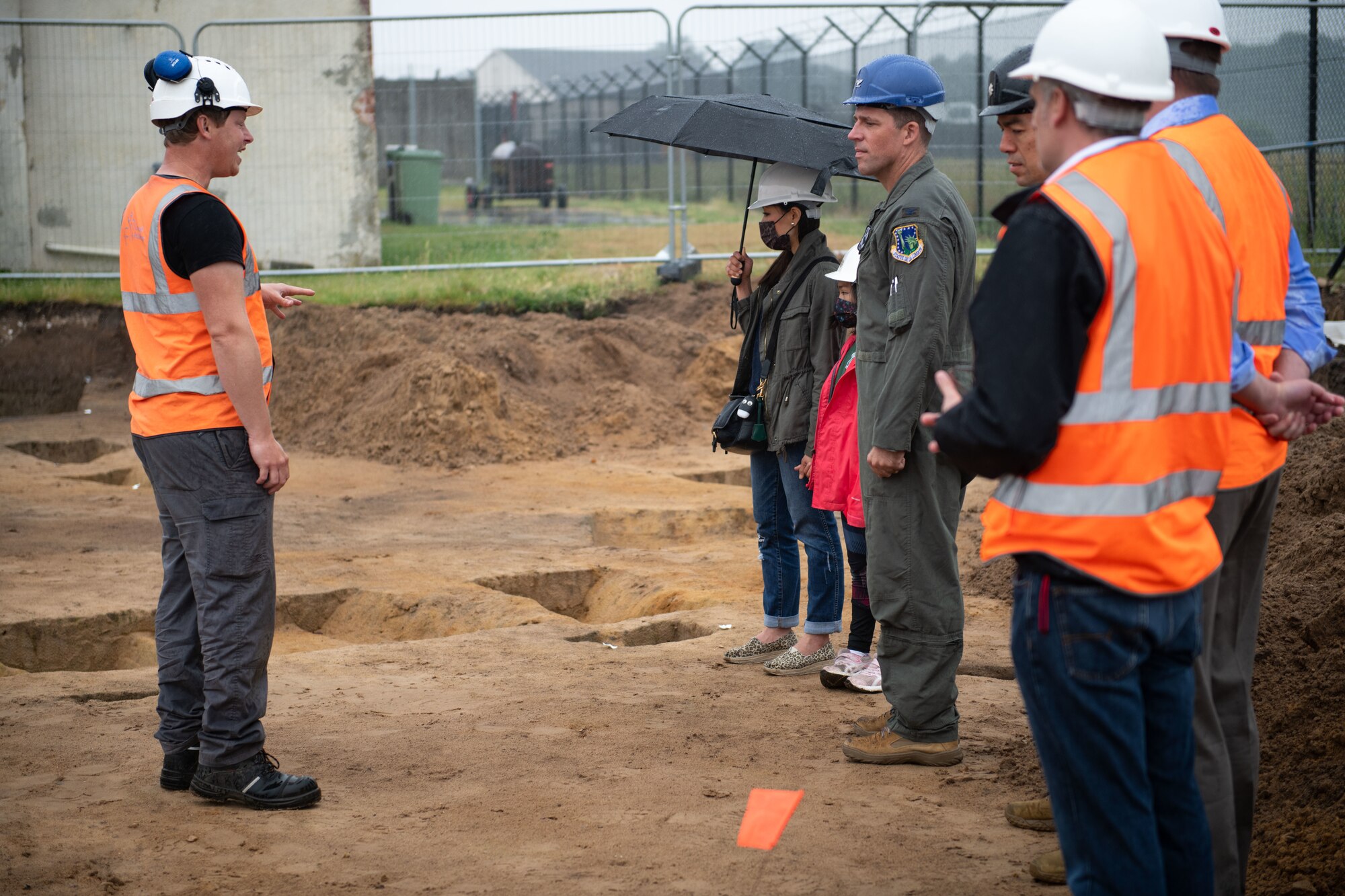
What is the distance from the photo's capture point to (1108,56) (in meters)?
2.42

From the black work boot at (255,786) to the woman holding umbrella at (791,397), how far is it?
7.59 ft

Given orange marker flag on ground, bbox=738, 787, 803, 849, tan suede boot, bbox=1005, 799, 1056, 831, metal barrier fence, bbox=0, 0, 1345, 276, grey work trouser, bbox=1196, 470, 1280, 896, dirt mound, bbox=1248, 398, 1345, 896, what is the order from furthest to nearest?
1. metal barrier fence, bbox=0, 0, 1345, 276
2. tan suede boot, bbox=1005, 799, 1056, 831
3. orange marker flag on ground, bbox=738, 787, 803, 849
4. dirt mound, bbox=1248, 398, 1345, 896
5. grey work trouser, bbox=1196, 470, 1280, 896

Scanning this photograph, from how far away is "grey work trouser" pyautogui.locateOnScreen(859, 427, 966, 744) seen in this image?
4527 mm

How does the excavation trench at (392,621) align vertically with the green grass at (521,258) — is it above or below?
below

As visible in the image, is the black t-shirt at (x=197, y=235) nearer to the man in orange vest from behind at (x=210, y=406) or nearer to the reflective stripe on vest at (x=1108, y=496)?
the man in orange vest from behind at (x=210, y=406)

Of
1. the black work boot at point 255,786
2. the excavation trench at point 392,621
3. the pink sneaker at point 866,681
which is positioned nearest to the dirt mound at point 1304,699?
the pink sneaker at point 866,681

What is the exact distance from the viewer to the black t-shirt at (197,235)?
4.05 metres

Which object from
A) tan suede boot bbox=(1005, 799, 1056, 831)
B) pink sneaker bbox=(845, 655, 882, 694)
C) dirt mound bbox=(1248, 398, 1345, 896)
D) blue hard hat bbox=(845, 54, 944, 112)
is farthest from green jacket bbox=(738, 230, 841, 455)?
dirt mound bbox=(1248, 398, 1345, 896)

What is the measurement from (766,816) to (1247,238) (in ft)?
7.60

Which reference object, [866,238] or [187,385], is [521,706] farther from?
[866,238]

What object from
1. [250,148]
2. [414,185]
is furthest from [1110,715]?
[250,148]

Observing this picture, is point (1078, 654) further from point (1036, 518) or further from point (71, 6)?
point (71, 6)

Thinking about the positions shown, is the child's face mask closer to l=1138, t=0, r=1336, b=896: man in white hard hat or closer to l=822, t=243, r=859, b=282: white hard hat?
l=822, t=243, r=859, b=282: white hard hat

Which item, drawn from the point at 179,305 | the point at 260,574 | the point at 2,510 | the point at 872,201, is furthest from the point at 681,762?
the point at 872,201
